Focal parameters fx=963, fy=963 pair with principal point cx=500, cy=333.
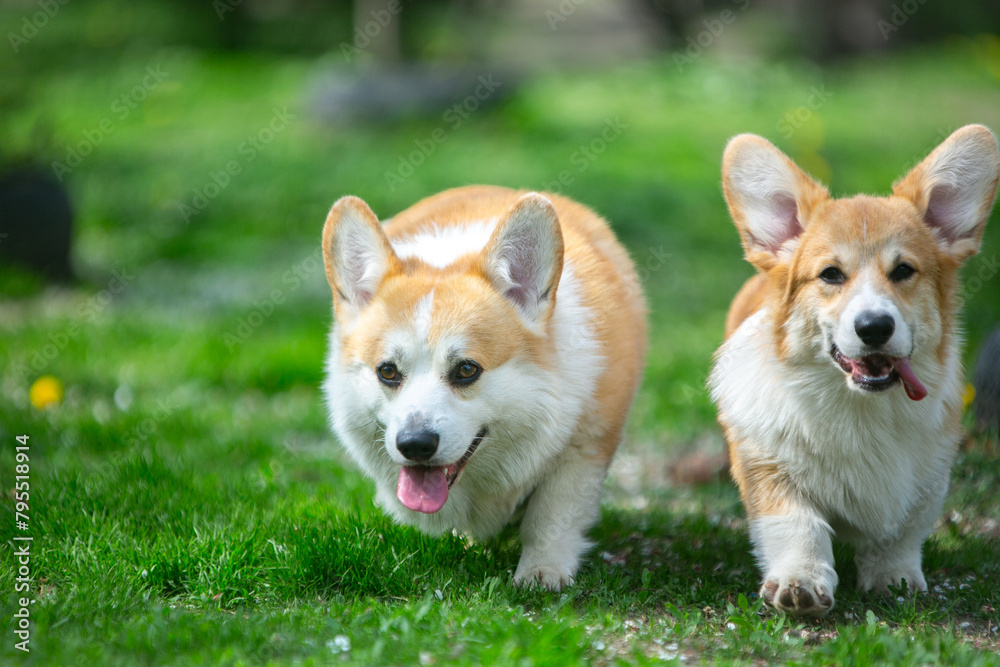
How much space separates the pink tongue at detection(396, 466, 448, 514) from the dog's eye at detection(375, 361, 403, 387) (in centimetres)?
29

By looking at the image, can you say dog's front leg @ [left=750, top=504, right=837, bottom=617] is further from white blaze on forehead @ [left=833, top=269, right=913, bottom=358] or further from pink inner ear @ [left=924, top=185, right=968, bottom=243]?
pink inner ear @ [left=924, top=185, right=968, bottom=243]

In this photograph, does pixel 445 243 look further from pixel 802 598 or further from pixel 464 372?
pixel 802 598

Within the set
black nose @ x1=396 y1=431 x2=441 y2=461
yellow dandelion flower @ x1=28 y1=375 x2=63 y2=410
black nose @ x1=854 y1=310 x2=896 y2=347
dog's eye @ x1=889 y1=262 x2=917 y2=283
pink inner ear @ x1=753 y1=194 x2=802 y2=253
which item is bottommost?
yellow dandelion flower @ x1=28 y1=375 x2=63 y2=410

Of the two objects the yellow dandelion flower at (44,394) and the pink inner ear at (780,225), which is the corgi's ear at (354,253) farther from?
the yellow dandelion flower at (44,394)

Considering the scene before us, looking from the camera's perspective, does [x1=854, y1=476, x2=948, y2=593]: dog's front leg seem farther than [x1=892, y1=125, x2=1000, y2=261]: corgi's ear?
Yes

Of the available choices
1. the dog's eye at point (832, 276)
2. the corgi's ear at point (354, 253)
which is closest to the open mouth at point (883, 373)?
the dog's eye at point (832, 276)

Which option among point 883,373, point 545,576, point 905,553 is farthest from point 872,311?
point 545,576

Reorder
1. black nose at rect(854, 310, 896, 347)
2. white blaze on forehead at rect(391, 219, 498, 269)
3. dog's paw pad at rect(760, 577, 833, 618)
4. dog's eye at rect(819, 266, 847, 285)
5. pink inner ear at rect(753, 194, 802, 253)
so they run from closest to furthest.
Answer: black nose at rect(854, 310, 896, 347) → dog's paw pad at rect(760, 577, 833, 618) → dog's eye at rect(819, 266, 847, 285) → pink inner ear at rect(753, 194, 802, 253) → white blaze on forehead at rect(391, 219, 498, 269)

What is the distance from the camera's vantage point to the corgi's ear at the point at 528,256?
3.32 meters

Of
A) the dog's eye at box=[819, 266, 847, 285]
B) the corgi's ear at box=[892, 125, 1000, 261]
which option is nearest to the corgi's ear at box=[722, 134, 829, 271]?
the dog's eye at box=[819, 266, 847, 285]

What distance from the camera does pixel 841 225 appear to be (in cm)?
319

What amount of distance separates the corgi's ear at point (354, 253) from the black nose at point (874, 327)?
5.25 ft

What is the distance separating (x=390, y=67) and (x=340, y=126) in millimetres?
1030

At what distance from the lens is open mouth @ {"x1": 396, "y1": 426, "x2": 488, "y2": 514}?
10.6ft
